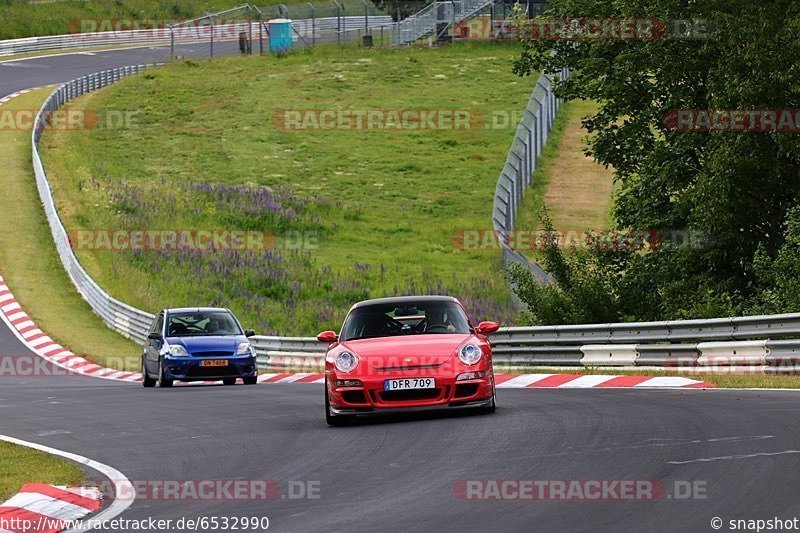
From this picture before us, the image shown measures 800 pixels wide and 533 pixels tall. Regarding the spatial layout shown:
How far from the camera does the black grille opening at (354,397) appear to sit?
47.4ft

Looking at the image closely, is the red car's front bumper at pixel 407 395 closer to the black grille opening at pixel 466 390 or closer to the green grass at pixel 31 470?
the black grille opening at pixel 466 390

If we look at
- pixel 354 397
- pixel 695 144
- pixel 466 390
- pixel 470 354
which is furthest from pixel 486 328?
pixel 695 144

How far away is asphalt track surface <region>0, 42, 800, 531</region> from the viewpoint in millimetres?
8586

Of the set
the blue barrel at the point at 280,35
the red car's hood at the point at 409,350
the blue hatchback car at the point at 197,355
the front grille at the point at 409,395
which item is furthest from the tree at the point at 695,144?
the blue barrel at the point at 280,35

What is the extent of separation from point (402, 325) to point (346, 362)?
4.31 ft

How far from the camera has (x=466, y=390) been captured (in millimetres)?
14430

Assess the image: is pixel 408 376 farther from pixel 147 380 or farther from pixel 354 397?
pixel 147 380

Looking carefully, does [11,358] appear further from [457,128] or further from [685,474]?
[457,128]

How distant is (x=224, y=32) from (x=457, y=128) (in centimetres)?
2817

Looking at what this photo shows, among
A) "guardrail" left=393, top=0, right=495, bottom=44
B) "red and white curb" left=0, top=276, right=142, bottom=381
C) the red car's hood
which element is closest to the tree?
the red car's hood

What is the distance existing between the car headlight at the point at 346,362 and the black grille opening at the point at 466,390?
1077 millimetres

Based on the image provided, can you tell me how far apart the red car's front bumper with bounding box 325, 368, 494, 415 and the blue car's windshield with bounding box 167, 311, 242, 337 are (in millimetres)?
10773

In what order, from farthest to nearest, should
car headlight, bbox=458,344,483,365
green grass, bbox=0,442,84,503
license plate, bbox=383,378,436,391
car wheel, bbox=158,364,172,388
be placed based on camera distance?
car wheel, bbox=158,364,172,388, car headlight, bbox=458,344,483,365, license plate, bbox=383,378,436,391, green grass, bbox=0,442,84,503

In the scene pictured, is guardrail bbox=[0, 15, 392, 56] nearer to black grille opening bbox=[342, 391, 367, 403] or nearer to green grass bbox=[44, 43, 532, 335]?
green grass bbox=[44, 43, 532, 335]
